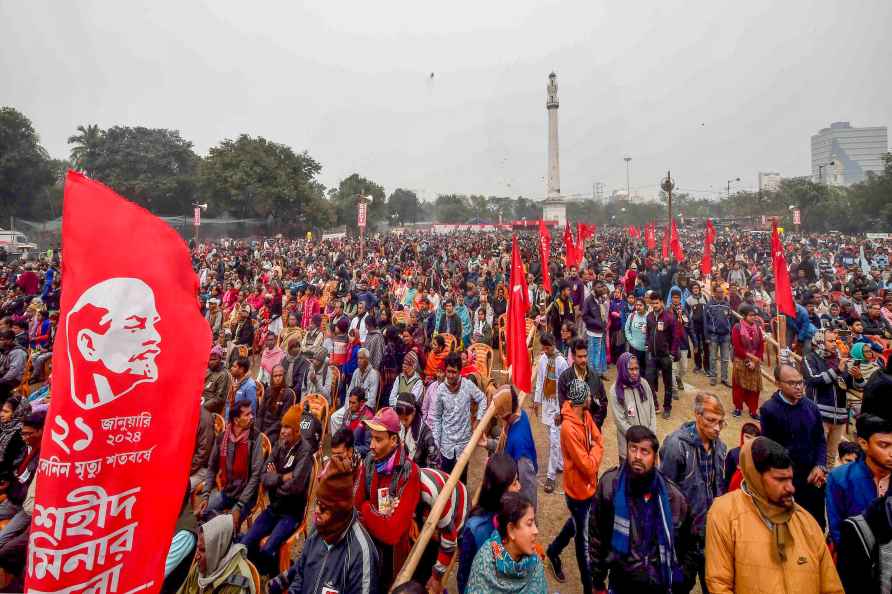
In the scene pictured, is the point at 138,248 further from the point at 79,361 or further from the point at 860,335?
the point at 860,335

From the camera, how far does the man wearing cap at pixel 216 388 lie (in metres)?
4.79

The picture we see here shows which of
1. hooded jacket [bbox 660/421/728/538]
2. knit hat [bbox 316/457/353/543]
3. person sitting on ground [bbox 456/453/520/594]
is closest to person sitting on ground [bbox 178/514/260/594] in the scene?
knit hat [bbox 316/457/353/543]

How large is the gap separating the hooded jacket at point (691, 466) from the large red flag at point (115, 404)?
280cm

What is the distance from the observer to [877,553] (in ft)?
6.21

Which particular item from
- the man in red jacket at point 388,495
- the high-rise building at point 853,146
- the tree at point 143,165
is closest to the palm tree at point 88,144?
the tree at point 143,165

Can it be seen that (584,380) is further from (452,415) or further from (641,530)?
(641,530)

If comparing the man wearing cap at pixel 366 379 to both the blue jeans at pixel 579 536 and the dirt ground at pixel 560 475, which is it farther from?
the blue jeans at pixel 579 536

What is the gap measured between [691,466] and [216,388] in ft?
15.4

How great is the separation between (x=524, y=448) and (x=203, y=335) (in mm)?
2485

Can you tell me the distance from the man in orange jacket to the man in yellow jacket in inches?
45.1

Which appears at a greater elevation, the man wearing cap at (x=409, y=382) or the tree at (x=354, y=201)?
the tree at (x=354, y=201)

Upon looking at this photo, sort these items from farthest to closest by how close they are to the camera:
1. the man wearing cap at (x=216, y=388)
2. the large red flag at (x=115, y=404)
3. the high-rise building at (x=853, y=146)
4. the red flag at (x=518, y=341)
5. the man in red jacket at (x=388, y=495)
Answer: the high-rise building at (x=853, y=146)
the man wearing cap at (x=216, y=388)
the red flag at (x=518, y=341)
the man in red jacket at (x=388, y=495)
the large red flag at (x=115, y=404)

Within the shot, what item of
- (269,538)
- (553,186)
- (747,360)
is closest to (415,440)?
(269,538)

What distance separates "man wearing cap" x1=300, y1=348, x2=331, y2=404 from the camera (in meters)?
5.43
